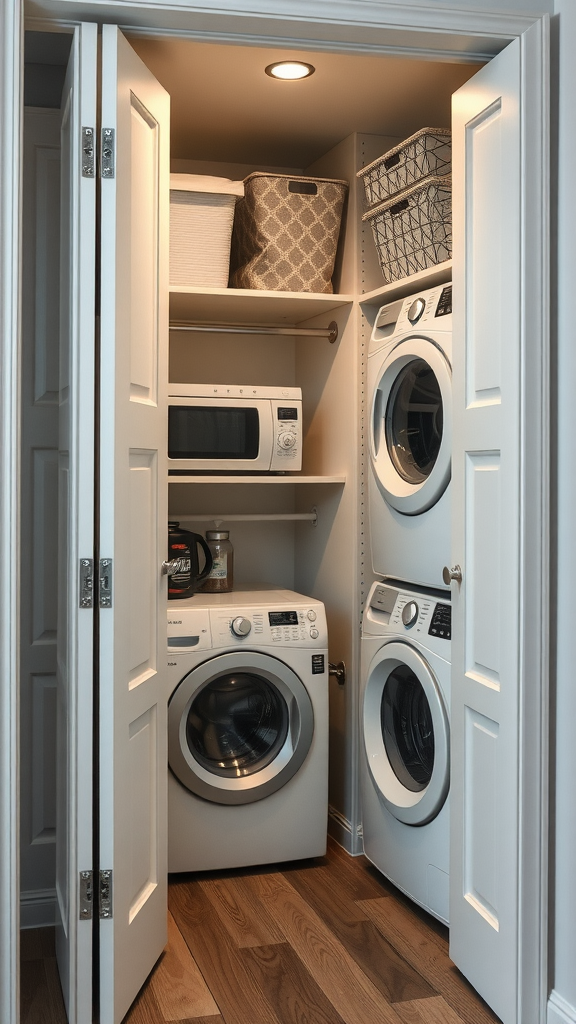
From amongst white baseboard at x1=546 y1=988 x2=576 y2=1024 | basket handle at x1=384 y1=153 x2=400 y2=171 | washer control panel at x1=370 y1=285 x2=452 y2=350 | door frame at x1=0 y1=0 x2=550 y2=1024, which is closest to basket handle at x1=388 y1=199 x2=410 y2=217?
basket handle at x1=384 y1=153 x2=400 y2=171

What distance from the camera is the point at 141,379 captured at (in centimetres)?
214

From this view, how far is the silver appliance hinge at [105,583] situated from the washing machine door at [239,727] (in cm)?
88

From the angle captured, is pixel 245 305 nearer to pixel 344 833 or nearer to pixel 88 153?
pixel 88 153

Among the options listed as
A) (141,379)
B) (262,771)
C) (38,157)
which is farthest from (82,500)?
(262,771)

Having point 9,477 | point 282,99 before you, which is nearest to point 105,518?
point 9,477

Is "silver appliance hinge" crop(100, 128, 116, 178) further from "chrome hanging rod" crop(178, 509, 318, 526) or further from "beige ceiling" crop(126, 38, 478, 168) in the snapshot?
"chrome hanging rod" crop(178, 509, 318, 526)

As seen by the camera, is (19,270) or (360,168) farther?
(360,168)

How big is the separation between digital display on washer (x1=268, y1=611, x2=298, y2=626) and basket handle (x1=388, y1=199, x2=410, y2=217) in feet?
4.12

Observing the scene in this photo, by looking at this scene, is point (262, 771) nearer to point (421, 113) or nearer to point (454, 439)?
point (454, 439)

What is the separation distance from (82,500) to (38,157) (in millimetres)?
1133

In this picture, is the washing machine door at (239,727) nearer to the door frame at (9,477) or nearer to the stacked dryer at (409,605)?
the stacked dryer at (409,605)

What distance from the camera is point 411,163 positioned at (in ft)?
8.45

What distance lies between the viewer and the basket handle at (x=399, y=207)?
2.64 metres

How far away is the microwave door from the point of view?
292 centimetres
